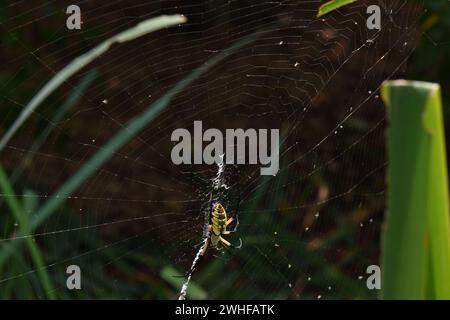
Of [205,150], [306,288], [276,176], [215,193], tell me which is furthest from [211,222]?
[306,288]

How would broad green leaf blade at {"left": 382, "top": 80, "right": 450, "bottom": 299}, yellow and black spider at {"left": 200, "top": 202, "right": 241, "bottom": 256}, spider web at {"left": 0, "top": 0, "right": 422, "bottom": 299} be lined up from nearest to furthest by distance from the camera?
broad green leaf blade at {"left": 382, "top": 80, "right": 450, "bottom": 299} < yellow and black spider at {"left": 200, "top": 202, "right": 241, "bottom": 256} < spider web at {"left": 0, "top": 0, "right": 422, "bottom": 299}

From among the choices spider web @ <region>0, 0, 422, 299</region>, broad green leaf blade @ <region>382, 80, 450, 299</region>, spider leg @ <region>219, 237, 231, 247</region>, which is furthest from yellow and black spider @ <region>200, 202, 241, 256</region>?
broad green leaf blade @ <region>382, 80, 450, 299</region>

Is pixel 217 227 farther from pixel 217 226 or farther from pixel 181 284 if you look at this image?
pixel 181 284

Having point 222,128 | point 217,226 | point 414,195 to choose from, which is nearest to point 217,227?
point 217,226

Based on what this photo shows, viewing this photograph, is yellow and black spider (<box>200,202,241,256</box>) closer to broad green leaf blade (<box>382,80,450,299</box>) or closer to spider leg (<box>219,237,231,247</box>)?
spider leg (<box>219,237,231,247</box>)

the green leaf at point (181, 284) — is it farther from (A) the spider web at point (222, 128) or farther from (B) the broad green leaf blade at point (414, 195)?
(B) the broad green leaf blade at point (414, 195)
